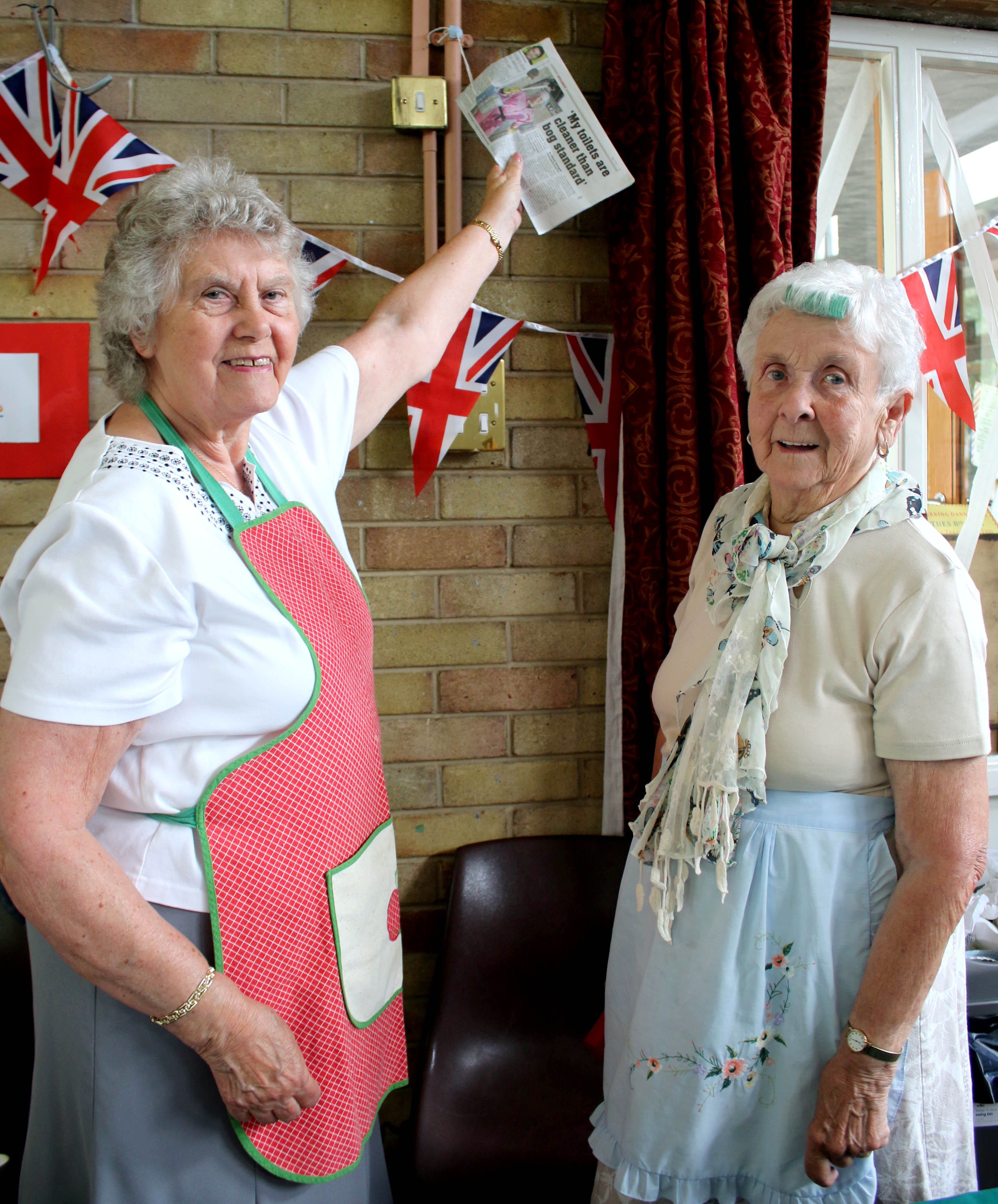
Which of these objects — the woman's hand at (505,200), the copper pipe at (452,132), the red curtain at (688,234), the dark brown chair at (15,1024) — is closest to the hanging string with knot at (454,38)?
the copper pipe at (452,132)

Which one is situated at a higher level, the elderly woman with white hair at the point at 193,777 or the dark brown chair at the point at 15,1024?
the elderly woman with white hair at the point at 193,777

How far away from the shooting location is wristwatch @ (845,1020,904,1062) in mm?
1043

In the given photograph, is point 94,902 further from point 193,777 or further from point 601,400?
point 601,400

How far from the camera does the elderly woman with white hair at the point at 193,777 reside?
90cm

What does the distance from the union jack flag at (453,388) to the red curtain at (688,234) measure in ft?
0.92

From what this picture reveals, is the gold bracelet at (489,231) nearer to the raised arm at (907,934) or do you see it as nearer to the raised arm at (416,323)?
the raised arm at (416,323)

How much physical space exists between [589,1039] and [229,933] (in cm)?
104

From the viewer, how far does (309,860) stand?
3.49 feet

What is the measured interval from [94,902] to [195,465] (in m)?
0.54

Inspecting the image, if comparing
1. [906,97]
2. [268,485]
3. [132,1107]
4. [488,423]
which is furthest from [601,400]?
[132,1107]

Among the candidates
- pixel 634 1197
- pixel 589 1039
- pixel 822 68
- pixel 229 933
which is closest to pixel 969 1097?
pixel 634 1197

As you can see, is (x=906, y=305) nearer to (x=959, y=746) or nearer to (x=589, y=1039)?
(x=959, y=746)

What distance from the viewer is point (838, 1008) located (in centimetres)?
112

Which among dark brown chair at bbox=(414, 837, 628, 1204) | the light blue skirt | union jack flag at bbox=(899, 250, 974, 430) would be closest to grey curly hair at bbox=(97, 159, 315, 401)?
the light blue skirt
